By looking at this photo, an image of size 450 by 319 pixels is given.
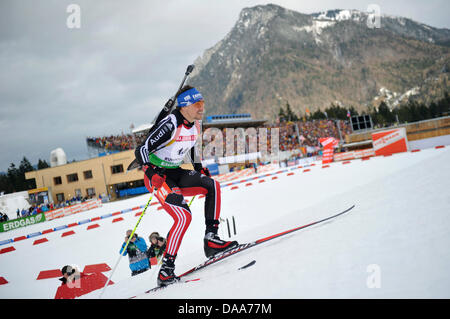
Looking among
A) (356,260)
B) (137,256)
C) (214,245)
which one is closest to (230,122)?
(137,256)

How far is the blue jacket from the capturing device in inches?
183

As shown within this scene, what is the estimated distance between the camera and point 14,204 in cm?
3028

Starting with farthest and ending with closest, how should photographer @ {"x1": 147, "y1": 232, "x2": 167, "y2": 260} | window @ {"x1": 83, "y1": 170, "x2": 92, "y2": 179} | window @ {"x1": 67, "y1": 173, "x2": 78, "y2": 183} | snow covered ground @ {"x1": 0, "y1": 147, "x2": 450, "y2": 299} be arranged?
window @ {"x1": 67, "y1": 173, "x2": 78, "y2": 183}
window @ {"x1": 83, "y1": 170, "x2": 92, "y2": 179}
photographer @ {"x1": 147, "y1": 232, "x2": 167, "y2": 260}
snow covered ground @ {"x1": 0, "y1": 147, "x2": 450, "y2": 299}

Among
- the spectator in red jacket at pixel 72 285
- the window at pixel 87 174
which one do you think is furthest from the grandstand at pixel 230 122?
the spectator in red jacket at pixel 72 285

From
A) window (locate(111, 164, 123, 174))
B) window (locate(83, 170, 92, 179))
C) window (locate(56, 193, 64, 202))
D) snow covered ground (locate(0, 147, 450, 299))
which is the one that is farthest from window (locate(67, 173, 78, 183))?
snow covered ground (locate(0, 147, 450, 299))

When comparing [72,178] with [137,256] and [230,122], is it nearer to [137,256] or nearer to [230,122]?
[137,256]

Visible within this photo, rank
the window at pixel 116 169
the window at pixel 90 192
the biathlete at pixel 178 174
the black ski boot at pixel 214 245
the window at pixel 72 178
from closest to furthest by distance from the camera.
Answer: the biathlete at pixel 178 174
the black ski boot at pixel 214 245
the window at pixel 116 169
the window at pixel 90 192
the window at pixel 72 178

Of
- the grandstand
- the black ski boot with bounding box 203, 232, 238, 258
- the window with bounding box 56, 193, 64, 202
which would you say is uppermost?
the grandstand

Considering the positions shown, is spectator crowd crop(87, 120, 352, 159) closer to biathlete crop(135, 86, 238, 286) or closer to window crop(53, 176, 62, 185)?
window crop(53, 176, 62, 185)

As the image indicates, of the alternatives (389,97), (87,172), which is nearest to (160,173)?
(87,172)

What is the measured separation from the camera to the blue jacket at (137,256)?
4.66m

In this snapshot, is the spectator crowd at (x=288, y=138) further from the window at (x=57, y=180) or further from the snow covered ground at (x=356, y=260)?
the snow covered ground at (x=356, y=260)

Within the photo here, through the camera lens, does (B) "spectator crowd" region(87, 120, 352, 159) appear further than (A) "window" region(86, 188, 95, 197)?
Yes
